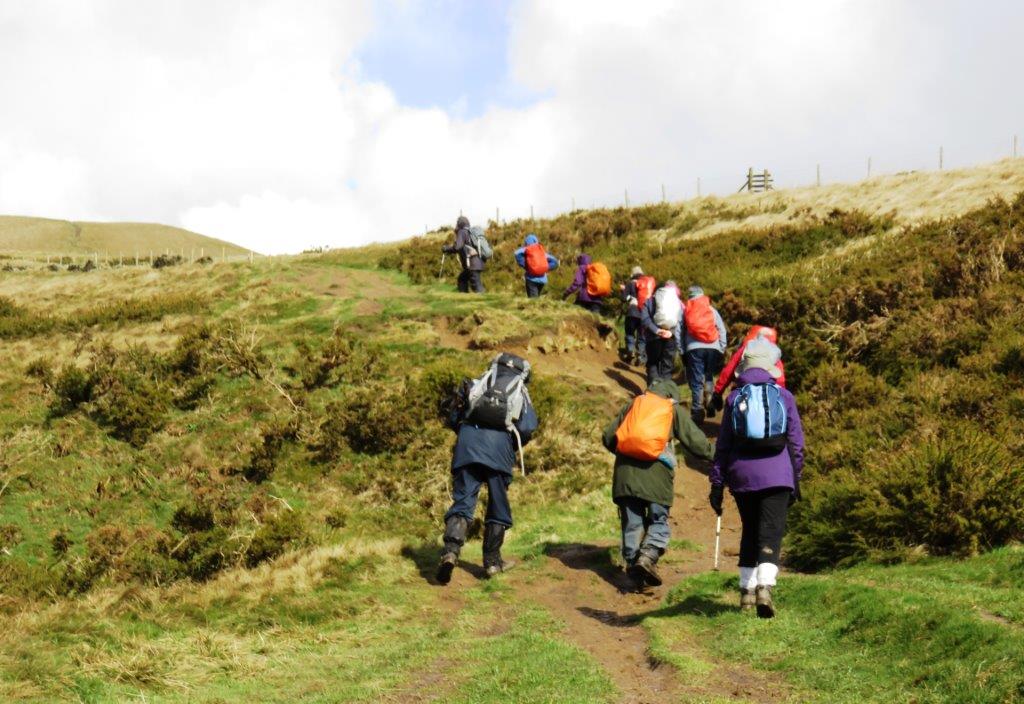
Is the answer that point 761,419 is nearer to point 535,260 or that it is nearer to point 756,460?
point 756,460

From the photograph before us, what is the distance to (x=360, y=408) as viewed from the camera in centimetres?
1476

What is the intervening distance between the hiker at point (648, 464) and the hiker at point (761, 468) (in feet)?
4.22

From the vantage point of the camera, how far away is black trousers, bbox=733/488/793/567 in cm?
636

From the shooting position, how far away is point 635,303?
16.2m

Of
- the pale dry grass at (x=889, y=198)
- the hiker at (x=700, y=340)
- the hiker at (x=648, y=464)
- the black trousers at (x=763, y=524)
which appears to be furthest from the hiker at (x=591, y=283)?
the black trousers at (x=763, y=524)

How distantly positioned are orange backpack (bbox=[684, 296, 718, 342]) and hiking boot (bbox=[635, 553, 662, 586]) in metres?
6.52

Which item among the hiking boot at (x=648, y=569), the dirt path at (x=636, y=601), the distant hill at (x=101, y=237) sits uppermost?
the distant hill at (x=101, y=237)

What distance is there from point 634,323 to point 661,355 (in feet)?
9.52

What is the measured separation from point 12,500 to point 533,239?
37.2 feet

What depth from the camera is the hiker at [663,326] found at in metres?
14.2

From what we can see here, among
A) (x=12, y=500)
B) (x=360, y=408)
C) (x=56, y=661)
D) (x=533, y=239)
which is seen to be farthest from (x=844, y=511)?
(x=12, y=500)

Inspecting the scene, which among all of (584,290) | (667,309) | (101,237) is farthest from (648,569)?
(101,237)

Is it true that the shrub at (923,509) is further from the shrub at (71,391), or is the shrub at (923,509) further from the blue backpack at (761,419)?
the shrub at (71,391)

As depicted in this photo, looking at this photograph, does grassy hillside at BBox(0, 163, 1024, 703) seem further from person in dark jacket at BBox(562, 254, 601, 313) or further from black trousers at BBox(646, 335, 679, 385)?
black trousers at BBox(646, 335, 679, 385)
